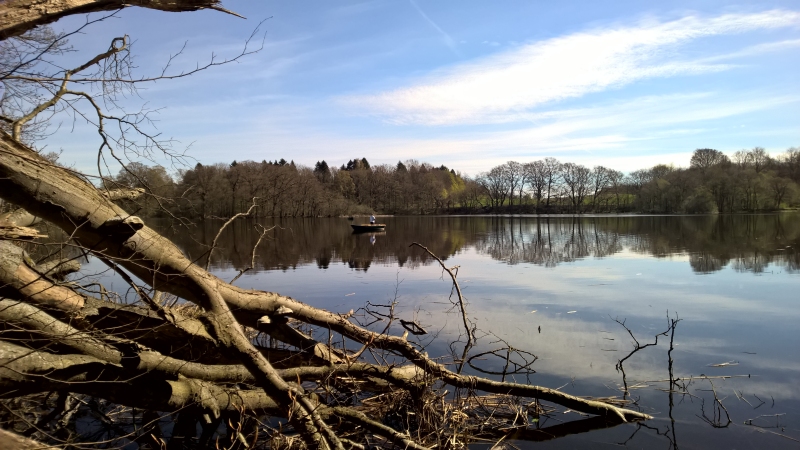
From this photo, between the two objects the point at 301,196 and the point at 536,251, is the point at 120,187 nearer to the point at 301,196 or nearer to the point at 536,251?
the point at 536,251

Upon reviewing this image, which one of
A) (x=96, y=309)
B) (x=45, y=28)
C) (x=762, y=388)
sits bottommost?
(x=762, y=388)

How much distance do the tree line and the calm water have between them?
30.5 m

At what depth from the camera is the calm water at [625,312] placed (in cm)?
631

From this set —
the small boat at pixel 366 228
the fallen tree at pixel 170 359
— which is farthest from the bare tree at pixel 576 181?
the fallen tree at pixel 170 359

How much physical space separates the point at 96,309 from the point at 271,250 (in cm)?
2402

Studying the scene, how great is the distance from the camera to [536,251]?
2745cm

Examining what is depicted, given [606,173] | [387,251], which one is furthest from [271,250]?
[606,173]

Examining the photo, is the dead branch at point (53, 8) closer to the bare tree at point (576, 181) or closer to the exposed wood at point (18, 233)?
the exposed wood at point (18, 233)

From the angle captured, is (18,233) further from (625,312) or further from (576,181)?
(576,181)

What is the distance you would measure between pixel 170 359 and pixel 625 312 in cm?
993

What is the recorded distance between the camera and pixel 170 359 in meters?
4.79

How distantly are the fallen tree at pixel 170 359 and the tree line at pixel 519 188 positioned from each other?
1667 inches

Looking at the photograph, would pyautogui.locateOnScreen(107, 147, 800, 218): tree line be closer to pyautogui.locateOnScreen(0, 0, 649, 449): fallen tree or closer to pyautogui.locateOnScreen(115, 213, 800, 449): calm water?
pyautogui.locateOnScreen(115, 213, 800, 449): calm water

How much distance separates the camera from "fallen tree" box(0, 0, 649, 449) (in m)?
3.90
